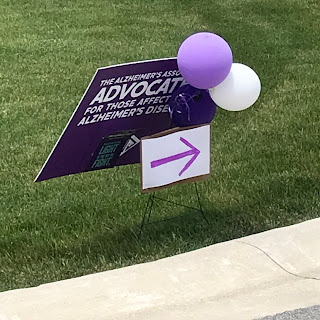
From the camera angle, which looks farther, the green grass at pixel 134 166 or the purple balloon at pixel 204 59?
the green grass at pixel 134 166

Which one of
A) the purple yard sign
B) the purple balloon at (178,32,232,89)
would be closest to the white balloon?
the purple balloon at (178,32,232,89)

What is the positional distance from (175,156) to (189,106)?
28cm

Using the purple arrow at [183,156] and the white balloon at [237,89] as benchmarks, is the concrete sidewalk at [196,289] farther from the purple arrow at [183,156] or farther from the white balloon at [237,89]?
the white balloon at [237,89]

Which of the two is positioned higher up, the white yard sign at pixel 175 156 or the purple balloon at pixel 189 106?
the purple balloon at pixel 189 106

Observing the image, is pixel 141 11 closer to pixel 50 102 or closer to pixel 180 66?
pixel 50 102

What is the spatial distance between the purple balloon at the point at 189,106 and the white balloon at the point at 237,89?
4.4 inches

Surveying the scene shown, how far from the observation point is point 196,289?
3176 mm

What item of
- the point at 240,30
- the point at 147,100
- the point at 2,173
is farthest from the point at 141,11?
the point at 147,100

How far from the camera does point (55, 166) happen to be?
11.4 feet

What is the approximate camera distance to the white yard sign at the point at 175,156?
3416 mm

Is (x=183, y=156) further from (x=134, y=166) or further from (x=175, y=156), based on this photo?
(x=134, y=166)

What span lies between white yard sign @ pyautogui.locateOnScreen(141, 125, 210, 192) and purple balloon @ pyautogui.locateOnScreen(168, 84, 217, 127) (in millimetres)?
103

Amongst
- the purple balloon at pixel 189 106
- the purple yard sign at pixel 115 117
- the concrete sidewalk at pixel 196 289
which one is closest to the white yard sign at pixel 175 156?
the purple balloon at pixel 189 106

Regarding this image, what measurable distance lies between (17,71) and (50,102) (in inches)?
46.3
